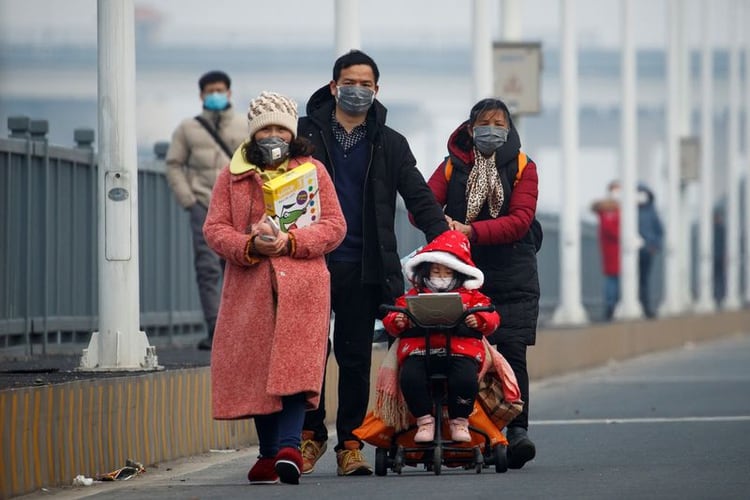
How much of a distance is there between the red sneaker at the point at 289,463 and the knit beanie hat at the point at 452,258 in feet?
3.49

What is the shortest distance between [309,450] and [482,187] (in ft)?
5.01

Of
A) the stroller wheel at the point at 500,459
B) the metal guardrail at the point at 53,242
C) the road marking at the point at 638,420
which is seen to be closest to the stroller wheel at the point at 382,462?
the stroller wheel at the point at 500,459

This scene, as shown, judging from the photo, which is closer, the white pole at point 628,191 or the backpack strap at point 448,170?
the backpack strap at point 448,170

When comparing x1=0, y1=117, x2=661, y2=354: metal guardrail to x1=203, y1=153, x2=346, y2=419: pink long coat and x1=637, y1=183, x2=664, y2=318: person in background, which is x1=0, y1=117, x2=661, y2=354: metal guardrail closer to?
x1=203, y1=153, x2=346, y2=419: pink long coat

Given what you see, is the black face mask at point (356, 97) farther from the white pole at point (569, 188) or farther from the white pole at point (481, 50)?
the white pole at point (569, 188)

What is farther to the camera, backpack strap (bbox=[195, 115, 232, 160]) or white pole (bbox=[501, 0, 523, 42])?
white pole (bbox=[501, 0, 523, 42])

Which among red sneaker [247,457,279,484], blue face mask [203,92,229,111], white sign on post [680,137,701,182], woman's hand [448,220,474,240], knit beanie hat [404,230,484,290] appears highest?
white sign on post [680,137,701,182]

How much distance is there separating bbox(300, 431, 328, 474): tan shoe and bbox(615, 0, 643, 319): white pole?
2089 centimetres

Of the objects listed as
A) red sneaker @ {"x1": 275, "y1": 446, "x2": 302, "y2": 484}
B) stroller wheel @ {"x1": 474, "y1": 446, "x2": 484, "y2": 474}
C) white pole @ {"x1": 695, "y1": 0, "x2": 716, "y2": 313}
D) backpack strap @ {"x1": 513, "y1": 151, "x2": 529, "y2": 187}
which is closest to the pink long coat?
red sneaker @ {"x1": 275, "y1": 446, "x2": 302, "y2": 484}

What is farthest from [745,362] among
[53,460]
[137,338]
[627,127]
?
[53,460]

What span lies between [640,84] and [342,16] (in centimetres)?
9395

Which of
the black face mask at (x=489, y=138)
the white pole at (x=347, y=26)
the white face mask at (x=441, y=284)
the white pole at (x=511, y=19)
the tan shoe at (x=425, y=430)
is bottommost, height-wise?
the tan shoe at (x=425, y=430)

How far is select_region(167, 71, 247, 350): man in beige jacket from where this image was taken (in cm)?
1591

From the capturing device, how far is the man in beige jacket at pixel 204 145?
52.2 feet
